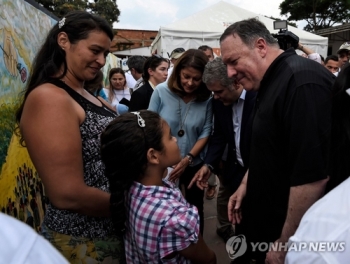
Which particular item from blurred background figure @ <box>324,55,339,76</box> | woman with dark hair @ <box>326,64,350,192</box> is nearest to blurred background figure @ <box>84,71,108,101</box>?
woman with dark hair @ <box>326,64,350,192</box>

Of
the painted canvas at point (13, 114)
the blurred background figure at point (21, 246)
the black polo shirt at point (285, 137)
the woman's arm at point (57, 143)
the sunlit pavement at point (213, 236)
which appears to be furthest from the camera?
the sunlit pavement at point (213, 236)

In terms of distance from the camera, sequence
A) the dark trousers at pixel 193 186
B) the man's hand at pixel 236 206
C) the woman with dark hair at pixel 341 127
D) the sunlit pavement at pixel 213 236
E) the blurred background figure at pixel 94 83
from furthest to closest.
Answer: the sunlit pavement at pixel 213 236
the dark trousers at pixel 193 186
the blurred background figure at pixel 94 83
the man's hand at pixel 236 206
the woman with dark hair at pixel 341 127

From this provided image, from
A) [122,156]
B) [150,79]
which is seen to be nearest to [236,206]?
[122,156]

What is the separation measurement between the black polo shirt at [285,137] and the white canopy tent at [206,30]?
6.83m

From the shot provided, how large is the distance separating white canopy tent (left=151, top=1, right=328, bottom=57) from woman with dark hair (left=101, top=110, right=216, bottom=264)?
691cm

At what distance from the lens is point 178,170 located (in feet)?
8.11

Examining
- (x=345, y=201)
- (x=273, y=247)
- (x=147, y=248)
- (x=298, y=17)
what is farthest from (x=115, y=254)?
(x=298, y=17)

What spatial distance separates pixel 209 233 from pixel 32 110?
270cm

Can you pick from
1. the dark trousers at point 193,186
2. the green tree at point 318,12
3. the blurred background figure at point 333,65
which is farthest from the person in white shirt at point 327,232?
the green tree at point 318,12

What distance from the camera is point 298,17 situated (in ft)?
99.5

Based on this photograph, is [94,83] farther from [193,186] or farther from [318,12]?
[318,12]

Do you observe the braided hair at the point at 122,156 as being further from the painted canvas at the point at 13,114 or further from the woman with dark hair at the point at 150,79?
the woman with dark hair at the point at 150,79

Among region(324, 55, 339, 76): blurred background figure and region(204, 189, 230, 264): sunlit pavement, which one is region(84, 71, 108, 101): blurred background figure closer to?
region(204, 189, 230, 264): sunlit pavement

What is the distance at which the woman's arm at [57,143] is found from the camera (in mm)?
1206
